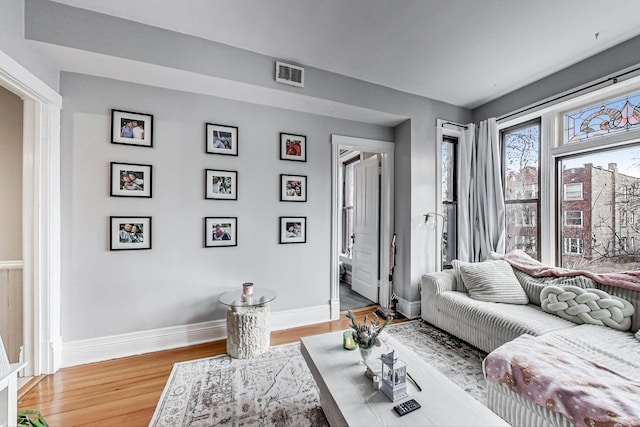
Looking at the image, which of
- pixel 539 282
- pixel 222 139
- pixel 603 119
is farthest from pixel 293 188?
pixel 603 119

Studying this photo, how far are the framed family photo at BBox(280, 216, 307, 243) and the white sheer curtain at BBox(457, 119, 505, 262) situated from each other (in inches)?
79.5

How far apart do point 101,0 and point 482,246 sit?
426 cm

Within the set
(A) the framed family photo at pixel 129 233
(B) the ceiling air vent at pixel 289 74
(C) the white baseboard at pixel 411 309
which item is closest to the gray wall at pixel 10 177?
(A) the framed family photo at pixel 129 233

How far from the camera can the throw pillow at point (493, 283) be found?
8.32 feet

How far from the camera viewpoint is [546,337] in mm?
1859

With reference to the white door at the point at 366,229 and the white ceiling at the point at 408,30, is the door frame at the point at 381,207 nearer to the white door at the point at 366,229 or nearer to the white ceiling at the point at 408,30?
the white door at the point at 366,229

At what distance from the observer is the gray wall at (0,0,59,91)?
162cm

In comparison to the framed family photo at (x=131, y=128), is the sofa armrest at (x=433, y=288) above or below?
below

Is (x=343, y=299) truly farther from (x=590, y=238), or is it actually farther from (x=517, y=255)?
(x=590, y=238)

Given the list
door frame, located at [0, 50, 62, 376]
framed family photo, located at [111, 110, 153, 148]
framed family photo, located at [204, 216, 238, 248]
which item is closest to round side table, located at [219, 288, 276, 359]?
framed family photo, located at [204, 216, 238, 248]

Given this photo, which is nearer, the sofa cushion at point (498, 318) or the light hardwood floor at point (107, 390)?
the light hardwood floor at point (107, 390)

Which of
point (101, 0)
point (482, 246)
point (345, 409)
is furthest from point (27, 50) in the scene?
point (482, 246)

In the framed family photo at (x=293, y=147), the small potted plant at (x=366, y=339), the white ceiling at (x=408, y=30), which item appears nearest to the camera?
the small potted plant at (x=366, y=339)

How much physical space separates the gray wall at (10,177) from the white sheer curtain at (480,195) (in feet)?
14.5
